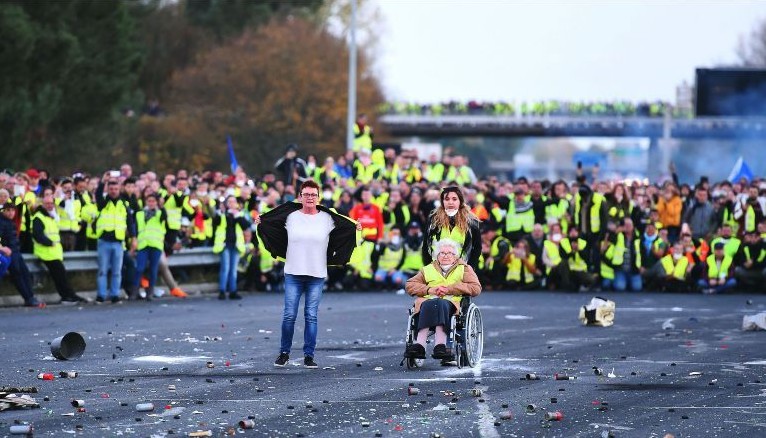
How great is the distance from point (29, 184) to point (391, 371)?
11725mm

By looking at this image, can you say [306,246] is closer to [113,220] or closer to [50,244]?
[50,244]

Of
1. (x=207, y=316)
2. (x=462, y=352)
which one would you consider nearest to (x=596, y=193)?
(x=207, y=316)

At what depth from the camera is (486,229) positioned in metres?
32.1

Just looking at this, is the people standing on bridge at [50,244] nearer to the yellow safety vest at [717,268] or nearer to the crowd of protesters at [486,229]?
the crowd of protesters at [486,229]

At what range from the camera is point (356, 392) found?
1402cm

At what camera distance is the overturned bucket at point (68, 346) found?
16.4 meters

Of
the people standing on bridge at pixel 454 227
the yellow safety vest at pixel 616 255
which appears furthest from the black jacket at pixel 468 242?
the yellow safety vest at pixel 616 255

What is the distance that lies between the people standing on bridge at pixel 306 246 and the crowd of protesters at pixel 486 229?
10.1 m

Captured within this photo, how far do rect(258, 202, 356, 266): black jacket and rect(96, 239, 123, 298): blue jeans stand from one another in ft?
31.3

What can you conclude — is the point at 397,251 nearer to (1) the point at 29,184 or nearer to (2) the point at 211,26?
(1) the point at 29,184

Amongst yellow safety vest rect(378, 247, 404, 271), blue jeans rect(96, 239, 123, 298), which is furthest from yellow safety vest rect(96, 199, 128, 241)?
yellow safety vest rect(378, 247, 404, 271)

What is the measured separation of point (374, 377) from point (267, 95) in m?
65.8

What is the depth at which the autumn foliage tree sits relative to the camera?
7950 centimetres

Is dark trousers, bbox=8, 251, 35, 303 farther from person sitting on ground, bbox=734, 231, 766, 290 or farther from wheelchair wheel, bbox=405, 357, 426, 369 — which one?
person sitting on ground, bbox=734, 231, 766, 290
